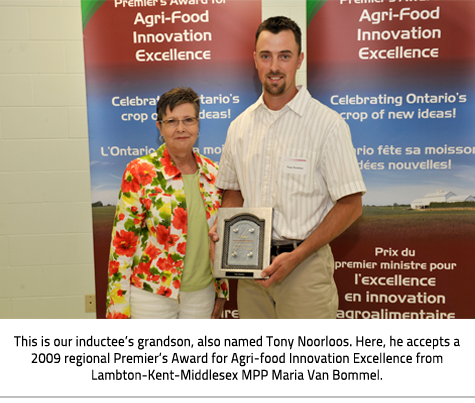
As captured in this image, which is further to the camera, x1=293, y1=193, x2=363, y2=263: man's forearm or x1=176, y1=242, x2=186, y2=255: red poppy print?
x1=176, y1=242, x2=186, y2=255: red poppy print

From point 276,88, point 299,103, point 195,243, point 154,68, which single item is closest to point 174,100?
point 276,88

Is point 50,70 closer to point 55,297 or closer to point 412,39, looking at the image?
point 55,297

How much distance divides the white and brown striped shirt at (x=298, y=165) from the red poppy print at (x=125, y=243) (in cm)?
60

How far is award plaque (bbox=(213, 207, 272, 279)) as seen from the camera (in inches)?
71.9

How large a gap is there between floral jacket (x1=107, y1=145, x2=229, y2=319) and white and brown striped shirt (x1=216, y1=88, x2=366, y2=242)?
1.02 ft

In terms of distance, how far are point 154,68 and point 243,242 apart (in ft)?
5.13

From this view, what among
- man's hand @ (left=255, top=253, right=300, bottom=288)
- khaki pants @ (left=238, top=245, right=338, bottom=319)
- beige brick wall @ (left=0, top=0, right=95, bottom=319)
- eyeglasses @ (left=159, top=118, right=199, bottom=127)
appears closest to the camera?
man's hand @ (left=255, top=253, right=300, bottom=288)

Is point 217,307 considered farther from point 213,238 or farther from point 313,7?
point 313,7

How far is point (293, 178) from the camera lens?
1903mm

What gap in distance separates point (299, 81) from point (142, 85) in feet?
3.59

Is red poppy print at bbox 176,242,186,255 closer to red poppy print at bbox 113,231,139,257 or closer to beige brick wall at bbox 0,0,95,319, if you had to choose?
red poppy print at bbox 113,231,139,257

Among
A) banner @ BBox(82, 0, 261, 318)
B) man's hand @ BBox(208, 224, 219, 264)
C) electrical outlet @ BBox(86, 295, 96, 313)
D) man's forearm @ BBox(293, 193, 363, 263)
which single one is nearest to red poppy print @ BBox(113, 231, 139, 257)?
man's hand @ BBox(208, 224, 219, 264)

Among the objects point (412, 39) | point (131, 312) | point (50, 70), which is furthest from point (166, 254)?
point (412, 39)
